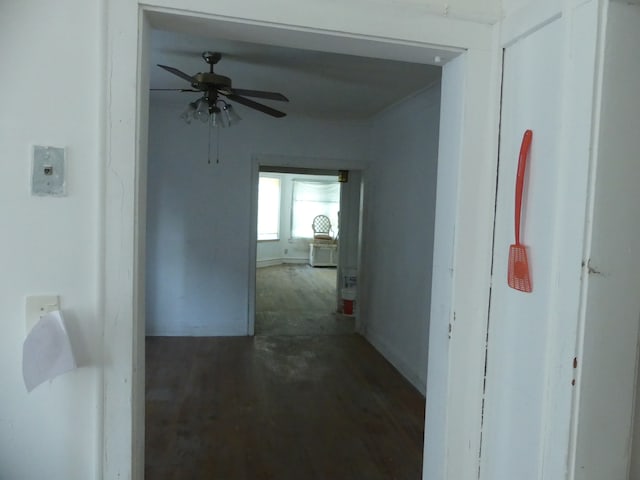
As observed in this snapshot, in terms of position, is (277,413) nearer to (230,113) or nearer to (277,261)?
(230,113)

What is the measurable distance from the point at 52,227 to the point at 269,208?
895 cm

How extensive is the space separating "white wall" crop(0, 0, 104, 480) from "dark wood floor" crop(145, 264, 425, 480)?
1271 millimetres

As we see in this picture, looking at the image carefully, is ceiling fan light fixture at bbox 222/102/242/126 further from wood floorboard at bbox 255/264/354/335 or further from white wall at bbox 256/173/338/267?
white wall at bbox 256/173/338/267

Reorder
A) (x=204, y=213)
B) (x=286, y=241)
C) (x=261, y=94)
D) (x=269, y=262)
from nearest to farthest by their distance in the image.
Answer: (x=261, y=94)
(x=204, y=213)
(x=269, y=262)
(x=286, y=241)

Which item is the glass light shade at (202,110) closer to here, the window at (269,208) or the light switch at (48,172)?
the light switch at (48,172)

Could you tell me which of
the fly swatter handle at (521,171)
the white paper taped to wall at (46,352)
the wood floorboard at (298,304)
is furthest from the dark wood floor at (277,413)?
the fly swatter handle at (521,171)

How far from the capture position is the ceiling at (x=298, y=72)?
2.74 m

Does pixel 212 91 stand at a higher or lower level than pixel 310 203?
higher

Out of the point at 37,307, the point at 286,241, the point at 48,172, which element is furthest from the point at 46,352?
the point at 286,241

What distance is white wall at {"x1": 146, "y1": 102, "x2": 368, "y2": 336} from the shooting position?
452 cm

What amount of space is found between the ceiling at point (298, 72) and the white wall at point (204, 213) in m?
0.48

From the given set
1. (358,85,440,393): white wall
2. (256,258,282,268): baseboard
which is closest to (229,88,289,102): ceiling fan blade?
(358,85,440,393): white wall

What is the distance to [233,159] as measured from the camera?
182 inches

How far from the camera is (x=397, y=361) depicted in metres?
3.94
